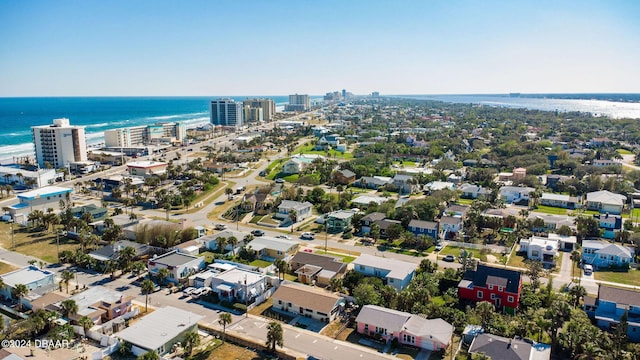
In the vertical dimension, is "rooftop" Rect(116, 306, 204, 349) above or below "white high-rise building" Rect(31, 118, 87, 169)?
below

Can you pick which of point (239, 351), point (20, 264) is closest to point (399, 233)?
point (239, 351)

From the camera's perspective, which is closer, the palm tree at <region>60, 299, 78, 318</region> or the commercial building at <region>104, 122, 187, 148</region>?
the palm tree at <region>60, 299, 78, 318</region>

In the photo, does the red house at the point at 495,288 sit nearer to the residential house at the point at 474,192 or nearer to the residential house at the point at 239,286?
→ the residential house at the point at 239,286

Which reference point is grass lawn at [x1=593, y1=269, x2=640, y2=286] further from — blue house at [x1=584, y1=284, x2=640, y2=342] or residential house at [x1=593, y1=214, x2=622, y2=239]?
residential house at [x1=593, y1=214, x2=622, y2=239]

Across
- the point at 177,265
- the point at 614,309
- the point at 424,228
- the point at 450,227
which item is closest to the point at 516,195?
the point at 450,227

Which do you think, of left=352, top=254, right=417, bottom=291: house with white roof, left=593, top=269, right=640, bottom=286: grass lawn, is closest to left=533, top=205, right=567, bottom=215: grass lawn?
left=593, top=269, right=640, bottom=286: grass lawn

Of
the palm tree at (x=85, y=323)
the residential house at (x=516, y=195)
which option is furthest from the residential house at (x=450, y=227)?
the palm tree at (x=85, y=323)

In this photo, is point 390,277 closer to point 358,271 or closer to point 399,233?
point 358,271
